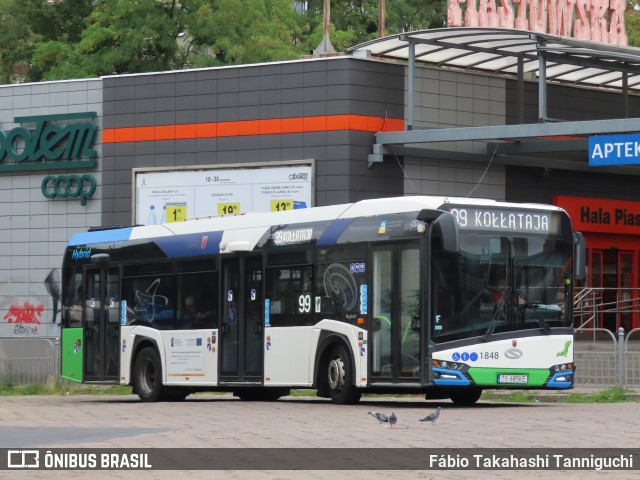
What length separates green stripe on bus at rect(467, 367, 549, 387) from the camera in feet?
72.4

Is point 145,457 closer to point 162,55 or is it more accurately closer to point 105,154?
point 105,154

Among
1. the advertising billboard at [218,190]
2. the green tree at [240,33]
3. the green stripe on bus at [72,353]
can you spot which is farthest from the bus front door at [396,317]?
the green tree at [240,33]

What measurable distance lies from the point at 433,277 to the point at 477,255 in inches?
31.0

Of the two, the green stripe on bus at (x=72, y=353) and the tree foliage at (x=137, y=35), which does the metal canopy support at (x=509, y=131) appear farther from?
the tree foliage at (x=137, y=35)

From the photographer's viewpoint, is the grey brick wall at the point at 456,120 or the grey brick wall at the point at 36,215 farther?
the grey brick wall at the point at 36,215

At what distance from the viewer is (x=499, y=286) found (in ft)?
73.4

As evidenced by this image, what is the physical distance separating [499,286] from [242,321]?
4.92 metres

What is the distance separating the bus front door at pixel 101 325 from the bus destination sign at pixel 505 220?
26.6 ft

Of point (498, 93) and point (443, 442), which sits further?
point (498, 93)

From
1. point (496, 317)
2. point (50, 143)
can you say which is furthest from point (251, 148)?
point (496, 317)

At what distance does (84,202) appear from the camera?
37.2m

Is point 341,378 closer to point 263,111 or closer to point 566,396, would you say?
point 566,396

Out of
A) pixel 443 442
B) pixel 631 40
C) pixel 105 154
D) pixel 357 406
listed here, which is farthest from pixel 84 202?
pixel 631 40

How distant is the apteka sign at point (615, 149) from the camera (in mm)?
29891
